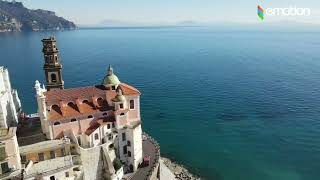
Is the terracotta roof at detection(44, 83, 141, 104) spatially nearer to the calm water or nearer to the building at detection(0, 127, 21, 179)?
the building at detection(0, 127, 21, 179)

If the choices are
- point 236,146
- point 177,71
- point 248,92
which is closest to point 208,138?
point 236,146

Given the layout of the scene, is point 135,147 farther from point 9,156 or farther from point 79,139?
point 9,156

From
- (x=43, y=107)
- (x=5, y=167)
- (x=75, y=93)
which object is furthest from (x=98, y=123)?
(x=5, y=167)

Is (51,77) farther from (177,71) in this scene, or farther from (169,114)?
(177,71)

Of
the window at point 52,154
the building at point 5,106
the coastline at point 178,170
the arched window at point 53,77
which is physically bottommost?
the coastline at point 178,170

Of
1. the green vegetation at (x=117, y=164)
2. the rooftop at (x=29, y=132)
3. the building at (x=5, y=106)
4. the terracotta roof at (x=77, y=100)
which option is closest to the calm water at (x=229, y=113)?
the green vegetation at (x=117, y=164)

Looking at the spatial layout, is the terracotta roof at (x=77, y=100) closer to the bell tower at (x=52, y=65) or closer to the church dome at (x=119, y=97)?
the church dome at (x=119, y=97)
